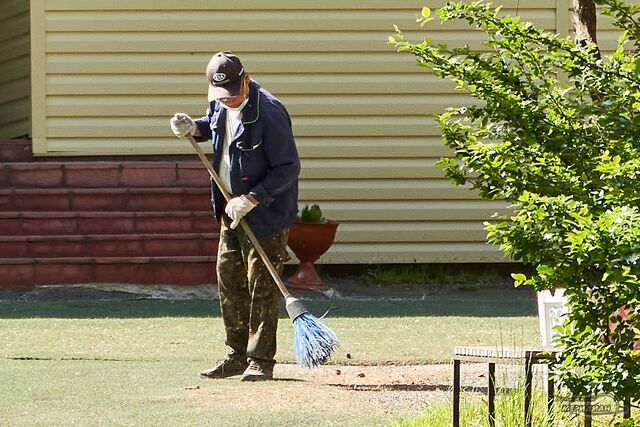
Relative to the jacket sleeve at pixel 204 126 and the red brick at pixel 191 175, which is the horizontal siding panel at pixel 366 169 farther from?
the jacket sleeve at pixel 204 126

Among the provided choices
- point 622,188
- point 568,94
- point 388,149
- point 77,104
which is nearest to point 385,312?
point 388,149

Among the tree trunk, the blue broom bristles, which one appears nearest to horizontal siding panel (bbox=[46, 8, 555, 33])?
the tree trunk

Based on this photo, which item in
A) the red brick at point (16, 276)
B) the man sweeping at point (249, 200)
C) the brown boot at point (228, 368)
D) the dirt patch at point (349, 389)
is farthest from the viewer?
the red brick at point (16, 276)

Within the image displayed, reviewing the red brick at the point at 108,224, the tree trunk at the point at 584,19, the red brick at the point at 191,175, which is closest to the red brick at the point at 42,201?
the red brick at the point at 108,224

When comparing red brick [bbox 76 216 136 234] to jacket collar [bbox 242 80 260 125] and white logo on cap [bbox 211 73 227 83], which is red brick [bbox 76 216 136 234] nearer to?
jacket collar [bbox 242 80 260 125]

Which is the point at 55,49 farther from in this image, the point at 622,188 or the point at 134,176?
the point at 622,188

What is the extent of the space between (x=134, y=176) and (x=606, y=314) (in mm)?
8696

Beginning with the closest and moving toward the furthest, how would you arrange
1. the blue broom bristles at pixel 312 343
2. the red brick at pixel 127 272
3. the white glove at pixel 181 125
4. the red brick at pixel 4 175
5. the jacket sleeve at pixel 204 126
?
1. the blue broom bristles at pixel 312 343
2. the white glove at pixel 181 125
3. the jacket sleeve at pixel 204 126
4. the red brick at pixel 127 272
5. the red brick at pixel 4 175

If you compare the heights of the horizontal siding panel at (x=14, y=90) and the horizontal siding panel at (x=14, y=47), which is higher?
the horizontal siding panel at (x=14, y=47)

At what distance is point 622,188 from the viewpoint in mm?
5137

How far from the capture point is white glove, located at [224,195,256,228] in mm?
7973

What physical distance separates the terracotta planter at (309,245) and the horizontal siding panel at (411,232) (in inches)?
27.6

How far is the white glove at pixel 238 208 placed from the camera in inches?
314

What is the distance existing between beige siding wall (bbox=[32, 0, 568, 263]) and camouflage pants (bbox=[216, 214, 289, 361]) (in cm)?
550
